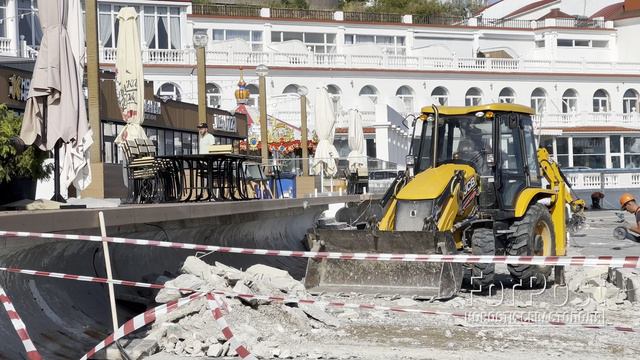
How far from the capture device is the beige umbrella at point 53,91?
12.9 m

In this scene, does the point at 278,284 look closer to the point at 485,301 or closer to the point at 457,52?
the point at 485,301

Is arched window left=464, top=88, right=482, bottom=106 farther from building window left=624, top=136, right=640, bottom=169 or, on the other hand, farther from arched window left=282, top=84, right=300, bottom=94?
arched window left=282, top=84, right=300, bottom=94

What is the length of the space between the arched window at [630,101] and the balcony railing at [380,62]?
139cm

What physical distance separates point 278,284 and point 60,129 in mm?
3287

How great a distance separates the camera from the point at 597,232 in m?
28.6

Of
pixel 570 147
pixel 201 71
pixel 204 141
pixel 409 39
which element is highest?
pixel 409 39

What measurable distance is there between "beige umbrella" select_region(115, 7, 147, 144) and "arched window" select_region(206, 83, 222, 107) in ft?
126

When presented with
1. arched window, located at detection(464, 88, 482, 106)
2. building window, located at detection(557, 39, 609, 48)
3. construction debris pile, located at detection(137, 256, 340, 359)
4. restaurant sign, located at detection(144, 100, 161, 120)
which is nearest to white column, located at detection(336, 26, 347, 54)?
arched window, located at detection(464, 88, 482, 106)

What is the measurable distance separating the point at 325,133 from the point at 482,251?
Answer: 73.9 feet

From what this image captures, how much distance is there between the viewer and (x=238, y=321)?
10609 millimetres

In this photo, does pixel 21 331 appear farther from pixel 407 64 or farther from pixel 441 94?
pixel 441 94

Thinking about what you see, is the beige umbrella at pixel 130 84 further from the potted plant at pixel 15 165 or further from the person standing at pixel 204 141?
the potted plant at pixel 15 165

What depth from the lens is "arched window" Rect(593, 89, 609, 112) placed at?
69.3 meters

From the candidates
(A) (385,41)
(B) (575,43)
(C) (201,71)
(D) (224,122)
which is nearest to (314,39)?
(A) (385,41)
